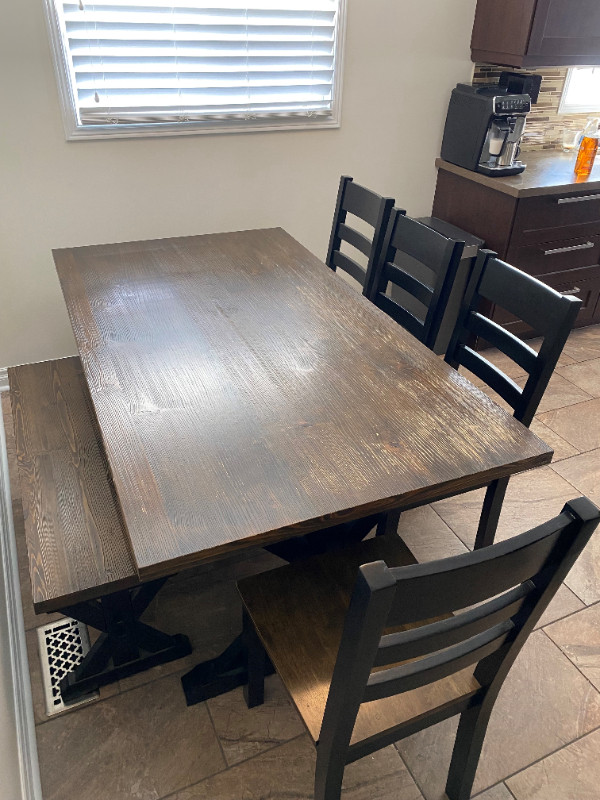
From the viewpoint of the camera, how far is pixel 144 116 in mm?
2576

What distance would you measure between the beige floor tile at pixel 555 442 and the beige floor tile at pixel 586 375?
44cm

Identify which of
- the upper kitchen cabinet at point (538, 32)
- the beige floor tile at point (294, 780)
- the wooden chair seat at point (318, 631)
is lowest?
the beige floor tile at point (294, 780)

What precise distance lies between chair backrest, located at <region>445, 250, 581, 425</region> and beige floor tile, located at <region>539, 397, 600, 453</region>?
1112 mm

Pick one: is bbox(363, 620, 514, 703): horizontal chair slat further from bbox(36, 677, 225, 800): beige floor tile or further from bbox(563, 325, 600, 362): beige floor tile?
bbox(563, 325, 600, 362): beige floor tile

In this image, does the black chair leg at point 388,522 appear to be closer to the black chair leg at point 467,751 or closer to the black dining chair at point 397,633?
the black dining chair at point 397,633

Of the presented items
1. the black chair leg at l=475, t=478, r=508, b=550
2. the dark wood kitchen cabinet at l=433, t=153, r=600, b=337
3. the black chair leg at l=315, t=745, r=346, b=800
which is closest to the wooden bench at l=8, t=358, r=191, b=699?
the black chair leg at l=315, t=745, r=346, b=800

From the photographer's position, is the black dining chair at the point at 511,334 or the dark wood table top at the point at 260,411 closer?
the dark wood table top at the point at 260,411

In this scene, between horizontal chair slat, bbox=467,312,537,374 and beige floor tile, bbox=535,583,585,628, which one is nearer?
horizontal chair slat, bbox=467,312,537,374

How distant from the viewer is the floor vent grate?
1591 mm

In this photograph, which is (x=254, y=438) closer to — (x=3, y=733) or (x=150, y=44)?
(x=3, y=733)

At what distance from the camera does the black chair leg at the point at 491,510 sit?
5.52 ft

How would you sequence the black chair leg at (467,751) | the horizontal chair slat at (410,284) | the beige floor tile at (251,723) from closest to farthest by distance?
1. the black chair leg at (467,751)
2. the beige floor tile at (251,723)
3. the horizontal chair slat at (410,284)

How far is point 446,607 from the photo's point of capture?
2.86ft

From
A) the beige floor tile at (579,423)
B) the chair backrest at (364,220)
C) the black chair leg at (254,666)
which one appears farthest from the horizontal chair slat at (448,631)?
the beige floor tile at (579,423)
